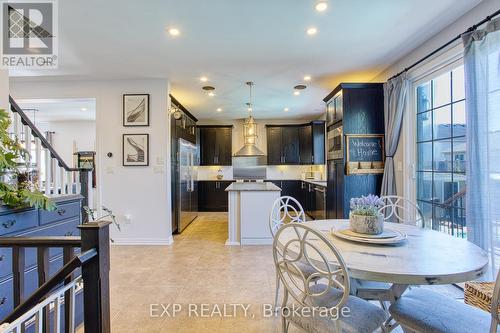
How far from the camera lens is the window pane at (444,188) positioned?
8.98 feet

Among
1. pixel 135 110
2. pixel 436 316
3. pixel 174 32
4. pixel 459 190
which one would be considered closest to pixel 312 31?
pixel 174 32

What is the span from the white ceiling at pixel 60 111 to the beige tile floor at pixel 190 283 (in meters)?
3.89

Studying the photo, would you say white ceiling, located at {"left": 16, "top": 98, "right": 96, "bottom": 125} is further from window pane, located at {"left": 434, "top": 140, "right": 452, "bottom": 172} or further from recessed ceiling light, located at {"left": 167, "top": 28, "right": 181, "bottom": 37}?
window pane, located at {"left": 434, "top": 140, "right": 452, "bottom": 172}

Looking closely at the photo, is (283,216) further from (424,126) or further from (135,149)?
(135,149)

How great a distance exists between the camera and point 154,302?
2359 millimetres

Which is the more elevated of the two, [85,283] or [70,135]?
[70,135]

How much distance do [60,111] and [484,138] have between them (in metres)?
8.21

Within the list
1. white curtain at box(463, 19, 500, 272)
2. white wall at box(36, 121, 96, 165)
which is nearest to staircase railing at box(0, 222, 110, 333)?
white curtain at box(463, 19, 500, 272)

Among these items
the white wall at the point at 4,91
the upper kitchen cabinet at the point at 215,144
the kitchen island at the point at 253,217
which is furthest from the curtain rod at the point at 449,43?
the upper kitchen cabinet at the point at 215,144

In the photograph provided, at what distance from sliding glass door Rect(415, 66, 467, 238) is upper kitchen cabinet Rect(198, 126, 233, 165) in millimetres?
4918

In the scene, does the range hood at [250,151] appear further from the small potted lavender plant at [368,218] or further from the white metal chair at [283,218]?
the small potted lavender plant at [368,218]

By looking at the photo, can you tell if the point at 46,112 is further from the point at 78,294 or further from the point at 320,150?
the point at 320,150

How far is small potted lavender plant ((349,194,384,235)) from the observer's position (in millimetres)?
1701

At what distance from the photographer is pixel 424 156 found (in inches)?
124
